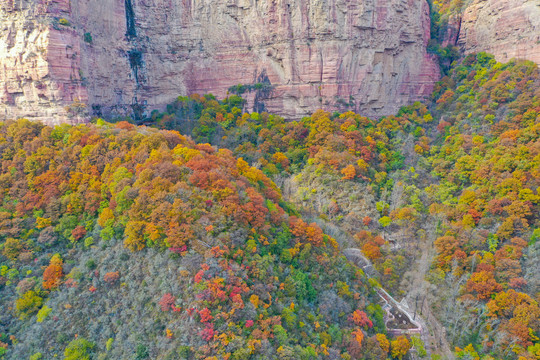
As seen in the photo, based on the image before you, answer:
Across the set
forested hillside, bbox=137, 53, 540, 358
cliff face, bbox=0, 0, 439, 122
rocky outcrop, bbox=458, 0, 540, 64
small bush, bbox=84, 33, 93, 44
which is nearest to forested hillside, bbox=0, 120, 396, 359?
forested hillside, bbox=137, 53, 540, 358

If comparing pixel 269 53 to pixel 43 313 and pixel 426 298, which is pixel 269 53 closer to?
pixel 426 298

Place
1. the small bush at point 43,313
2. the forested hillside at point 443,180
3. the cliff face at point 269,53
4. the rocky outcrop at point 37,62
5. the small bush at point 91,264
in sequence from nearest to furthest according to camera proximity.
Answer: the small bush at point 43,313 < the small bush at point 91,264 < the forested hillside at point 443,180 < the rocky outcrop at point 37,62 < the cliff face at point 269,53

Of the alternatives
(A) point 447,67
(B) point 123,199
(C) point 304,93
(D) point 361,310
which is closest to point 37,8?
(B) point 123,199

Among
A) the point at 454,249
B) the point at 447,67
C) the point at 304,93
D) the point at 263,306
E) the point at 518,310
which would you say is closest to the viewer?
the point at 263,306

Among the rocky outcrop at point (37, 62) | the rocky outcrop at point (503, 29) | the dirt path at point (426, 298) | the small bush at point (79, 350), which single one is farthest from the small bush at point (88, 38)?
the rocky outcrop at point (503, 29)

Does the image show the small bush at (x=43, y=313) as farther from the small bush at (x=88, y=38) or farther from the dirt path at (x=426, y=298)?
the small bush at (x=88, y=38)

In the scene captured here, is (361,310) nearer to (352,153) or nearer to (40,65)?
(352,153)
